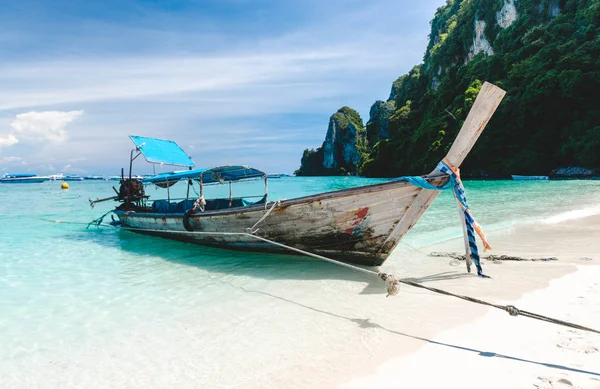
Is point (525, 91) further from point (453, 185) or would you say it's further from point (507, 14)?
point (453, 185)

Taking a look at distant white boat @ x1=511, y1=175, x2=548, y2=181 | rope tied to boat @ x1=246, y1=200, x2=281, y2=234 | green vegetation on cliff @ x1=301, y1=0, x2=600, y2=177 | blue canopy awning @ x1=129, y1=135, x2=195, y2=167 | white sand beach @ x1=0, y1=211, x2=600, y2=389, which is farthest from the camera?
distant white boat @ x1=511, y1=175, x2=548, y2=181

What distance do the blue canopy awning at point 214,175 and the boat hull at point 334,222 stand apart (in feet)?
5.39

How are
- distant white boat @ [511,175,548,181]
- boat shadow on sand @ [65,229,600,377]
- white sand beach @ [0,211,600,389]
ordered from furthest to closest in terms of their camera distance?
distant white boat @ [511,175,548,181] → boat shadow on sand @ [65,229,600,377] → white sand beach @ [0,211,600,389]

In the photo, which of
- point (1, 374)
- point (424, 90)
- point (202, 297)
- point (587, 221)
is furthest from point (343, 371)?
point (424, 90)

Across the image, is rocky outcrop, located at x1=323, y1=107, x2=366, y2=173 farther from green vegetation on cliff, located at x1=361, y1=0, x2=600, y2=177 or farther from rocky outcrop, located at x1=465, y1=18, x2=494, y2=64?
rocky outcrop, located at x1=465, y1=18, x2=494, y2=64

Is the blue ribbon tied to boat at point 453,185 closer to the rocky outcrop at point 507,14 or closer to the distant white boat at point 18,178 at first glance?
the rocky outcrop at point 507,14

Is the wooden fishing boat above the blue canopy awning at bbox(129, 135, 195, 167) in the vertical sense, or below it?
below

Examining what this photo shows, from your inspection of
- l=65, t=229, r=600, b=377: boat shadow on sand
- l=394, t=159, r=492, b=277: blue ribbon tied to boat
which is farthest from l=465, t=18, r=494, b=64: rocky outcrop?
l=394, t=159, r=492, b=277: blue ribbon tied to boat

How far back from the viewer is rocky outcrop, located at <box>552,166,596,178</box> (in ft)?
117

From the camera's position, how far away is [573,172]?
36906 millimetres

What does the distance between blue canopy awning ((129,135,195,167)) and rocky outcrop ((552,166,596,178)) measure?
3828 cm

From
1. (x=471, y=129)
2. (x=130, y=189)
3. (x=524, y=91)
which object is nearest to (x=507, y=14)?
(x=524, y=91)

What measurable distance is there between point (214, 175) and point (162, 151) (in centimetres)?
412

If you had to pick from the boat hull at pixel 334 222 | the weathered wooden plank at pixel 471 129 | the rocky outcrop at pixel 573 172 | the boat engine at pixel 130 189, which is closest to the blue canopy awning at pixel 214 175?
the boat hull at pixel 334 222
